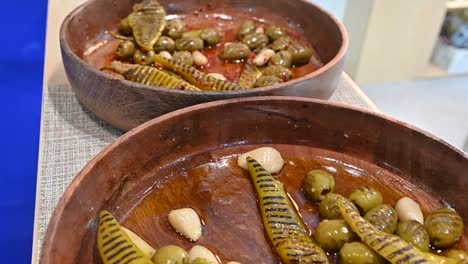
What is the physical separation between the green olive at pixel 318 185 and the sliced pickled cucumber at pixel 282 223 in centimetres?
3

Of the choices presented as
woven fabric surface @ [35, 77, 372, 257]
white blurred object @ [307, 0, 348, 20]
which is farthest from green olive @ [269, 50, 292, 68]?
white blurred object @ [307, 0, 348, 20]

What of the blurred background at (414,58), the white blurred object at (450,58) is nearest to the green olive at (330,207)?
the blurred background at (414,58)

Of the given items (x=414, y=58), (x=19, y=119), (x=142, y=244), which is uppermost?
(x=142, y=244)

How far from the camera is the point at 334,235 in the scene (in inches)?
21.5

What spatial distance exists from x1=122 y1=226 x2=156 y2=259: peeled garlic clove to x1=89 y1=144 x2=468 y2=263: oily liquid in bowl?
0.05 ft

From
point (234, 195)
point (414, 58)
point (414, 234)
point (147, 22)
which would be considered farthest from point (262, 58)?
point (414, 58)

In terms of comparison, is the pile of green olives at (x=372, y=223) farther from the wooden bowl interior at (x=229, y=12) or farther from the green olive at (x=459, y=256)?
the wooden bowl interior at (x=229, y=12)

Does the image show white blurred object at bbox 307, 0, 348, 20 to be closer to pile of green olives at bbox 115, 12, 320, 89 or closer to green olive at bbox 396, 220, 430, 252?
pile of green olives at bbox 115, 12, 320, 89

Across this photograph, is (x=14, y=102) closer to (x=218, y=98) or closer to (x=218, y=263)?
(x=218, y=98)

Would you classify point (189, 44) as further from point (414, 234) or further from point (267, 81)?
point (414, 234)

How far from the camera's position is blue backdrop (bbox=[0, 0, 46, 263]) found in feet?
4.15

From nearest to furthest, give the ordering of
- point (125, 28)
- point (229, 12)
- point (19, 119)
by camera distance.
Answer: point (125, 28)
point (229, 12)
point (19, 119)

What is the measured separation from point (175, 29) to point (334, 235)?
580 mm

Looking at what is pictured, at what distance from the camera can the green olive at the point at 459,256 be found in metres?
0.53
